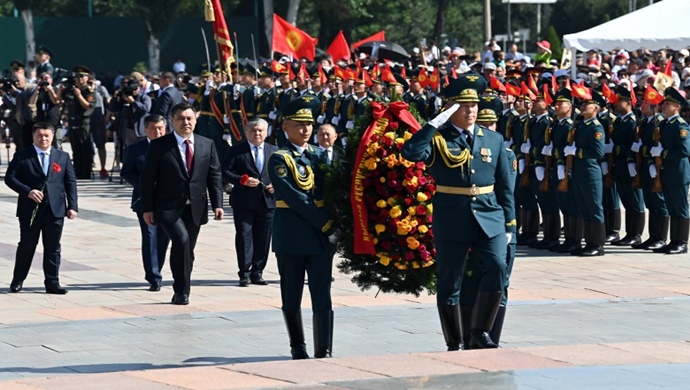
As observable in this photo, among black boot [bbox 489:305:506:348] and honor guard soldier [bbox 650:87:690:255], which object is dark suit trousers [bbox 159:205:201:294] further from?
honor guard soldier [bbox 650:87:690:255]

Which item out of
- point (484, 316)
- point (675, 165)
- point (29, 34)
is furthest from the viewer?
point (29, 34)

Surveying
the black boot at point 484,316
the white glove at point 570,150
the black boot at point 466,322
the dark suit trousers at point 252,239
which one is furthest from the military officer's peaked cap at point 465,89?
the white glove at point 570,150

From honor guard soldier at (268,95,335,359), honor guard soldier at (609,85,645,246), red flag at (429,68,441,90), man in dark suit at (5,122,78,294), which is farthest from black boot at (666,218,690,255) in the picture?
honor guard soldier at (268,95,335,359)

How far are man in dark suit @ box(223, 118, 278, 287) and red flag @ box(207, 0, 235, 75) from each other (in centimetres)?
857

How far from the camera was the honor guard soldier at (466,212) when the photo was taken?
932 centimetres

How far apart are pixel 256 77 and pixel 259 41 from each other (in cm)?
2725

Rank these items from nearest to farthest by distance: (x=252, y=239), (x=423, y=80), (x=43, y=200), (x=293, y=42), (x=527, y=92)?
(x=43, y=200)
(x=252, y=239)
(x=527, y=92)
(x=423, y=80)
(x=293, y=42)

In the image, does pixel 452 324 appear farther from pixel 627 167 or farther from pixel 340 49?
pixel 340 49

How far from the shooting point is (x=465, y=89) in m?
9.29

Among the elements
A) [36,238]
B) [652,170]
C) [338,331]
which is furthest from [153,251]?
[652,170]

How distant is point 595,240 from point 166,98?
841 centimetres

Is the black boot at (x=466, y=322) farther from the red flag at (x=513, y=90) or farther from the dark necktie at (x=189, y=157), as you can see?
the red flag at (x=513, y=90)

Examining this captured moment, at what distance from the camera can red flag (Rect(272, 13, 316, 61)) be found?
92.1ft

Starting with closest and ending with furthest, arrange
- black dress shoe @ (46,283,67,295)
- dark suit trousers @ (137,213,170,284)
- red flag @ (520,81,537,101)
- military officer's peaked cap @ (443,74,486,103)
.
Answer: military officer's peaked cap @ (443,74,486,103)
black dress shoe @ (46,283,67,295)
dark suit trousers @ (137,213,170,284)
red flag @ (520,81,537,101)
